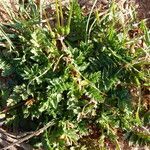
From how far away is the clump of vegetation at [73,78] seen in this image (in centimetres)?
226

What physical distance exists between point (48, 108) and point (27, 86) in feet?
0.51

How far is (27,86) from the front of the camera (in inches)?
88.1

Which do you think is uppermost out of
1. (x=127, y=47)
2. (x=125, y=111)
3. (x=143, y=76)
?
(x=127, y=47)

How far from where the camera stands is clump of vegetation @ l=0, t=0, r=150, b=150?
7.40 ft

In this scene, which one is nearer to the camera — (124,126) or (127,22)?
(124,126)

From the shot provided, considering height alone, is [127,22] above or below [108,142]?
above

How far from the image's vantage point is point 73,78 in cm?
226

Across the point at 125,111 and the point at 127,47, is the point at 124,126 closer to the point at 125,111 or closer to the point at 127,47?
the point at 125,111

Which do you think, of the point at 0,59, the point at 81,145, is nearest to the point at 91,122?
the point at 81,145

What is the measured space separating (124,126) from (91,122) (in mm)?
177

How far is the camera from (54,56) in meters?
2.29

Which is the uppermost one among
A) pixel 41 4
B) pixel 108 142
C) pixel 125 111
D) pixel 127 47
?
pixel 41 4

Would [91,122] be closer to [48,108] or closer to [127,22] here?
[48,108]

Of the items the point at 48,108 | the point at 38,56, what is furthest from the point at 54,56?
the point at 48,108
